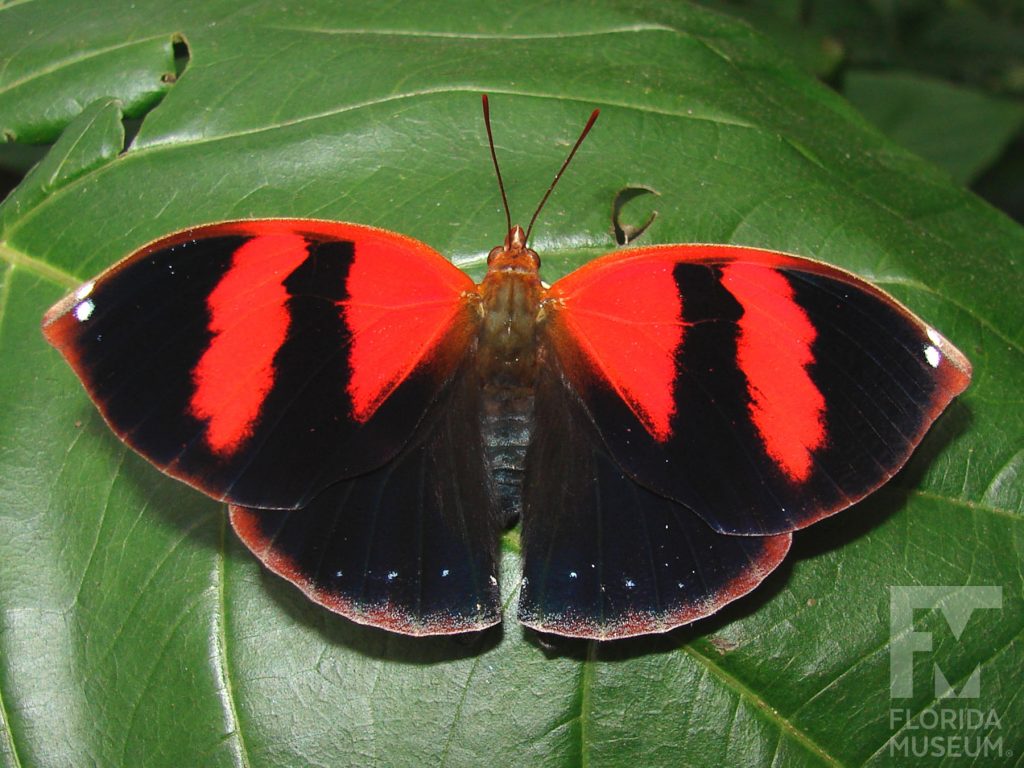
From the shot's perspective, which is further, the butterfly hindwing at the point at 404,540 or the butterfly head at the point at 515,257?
the butterfly head at the point at 515,257

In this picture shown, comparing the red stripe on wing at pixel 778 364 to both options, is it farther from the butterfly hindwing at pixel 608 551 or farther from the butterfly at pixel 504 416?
the butterfly hindwing at pixel 608 551

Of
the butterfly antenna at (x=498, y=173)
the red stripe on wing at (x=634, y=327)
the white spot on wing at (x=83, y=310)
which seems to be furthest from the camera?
the butterfly antenna at (x=498, y=173)

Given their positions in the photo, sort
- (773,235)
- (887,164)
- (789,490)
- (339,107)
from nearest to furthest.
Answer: (789,490), (773,235), (339,107), (887,164)

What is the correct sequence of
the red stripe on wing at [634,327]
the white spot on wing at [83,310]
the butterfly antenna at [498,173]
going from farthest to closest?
the butterfly antenna at [498,173] < the red stripe on wing at [634,327] < the white spot on wing at [83,310]

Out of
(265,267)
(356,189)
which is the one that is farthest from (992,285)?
(265,267)

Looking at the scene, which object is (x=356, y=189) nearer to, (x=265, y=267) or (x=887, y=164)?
(x=265, y=267)

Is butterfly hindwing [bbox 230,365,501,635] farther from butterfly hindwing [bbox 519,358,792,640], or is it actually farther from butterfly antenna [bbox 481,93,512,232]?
butterfly antenna [bbox 481,93,512,232]

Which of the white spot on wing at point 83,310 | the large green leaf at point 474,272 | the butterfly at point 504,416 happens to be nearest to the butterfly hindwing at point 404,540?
the butterfly at point 504,416
